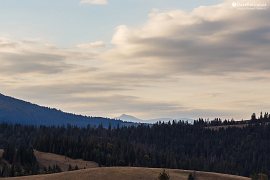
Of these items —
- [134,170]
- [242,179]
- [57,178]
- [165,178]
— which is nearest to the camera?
[165,178]

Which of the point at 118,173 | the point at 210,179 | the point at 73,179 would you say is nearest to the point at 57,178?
the point at 73,179

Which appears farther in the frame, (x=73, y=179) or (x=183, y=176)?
(x=183, y=176)

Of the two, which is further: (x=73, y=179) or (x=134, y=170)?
(x=134, y=170)

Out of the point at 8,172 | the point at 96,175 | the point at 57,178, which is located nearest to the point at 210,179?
the point at 96,175

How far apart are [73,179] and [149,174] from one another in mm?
20268

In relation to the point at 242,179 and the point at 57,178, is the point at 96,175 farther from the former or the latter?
the point at 242,179

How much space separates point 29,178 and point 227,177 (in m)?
55.1

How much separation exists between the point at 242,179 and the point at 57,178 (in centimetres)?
5386

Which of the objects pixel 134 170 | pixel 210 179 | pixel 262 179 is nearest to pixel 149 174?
pixel 134 170

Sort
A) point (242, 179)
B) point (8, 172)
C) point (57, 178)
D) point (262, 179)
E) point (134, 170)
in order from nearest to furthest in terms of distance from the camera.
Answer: point (262, 179) → point (57, 178) → point (134, 170) → point (242, 179) → point (8, 172)

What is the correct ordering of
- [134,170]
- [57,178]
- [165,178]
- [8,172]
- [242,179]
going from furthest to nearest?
[8,172]
[242,179]
[134,170]
[57,178]
[165,178]

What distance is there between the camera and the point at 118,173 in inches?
5138

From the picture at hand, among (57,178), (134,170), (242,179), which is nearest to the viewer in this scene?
(57,178)

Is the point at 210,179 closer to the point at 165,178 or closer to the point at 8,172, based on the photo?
the point at 165,178
